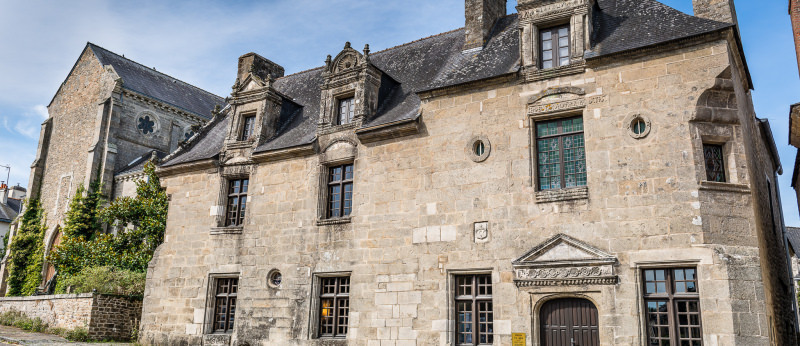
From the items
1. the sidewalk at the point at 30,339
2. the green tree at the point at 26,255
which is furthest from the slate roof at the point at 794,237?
the green tree at the point at 26,255

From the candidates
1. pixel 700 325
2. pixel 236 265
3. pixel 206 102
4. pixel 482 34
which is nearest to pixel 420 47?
pixel 482 34

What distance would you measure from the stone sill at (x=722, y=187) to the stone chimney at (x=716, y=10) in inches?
144

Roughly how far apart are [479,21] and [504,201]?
208 inches

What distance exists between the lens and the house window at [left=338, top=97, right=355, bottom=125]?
15047mm

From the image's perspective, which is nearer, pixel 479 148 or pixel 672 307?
pixel 672 307

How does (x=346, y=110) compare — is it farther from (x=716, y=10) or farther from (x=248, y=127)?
(x=716, y=10)

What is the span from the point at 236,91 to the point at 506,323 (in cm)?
1064

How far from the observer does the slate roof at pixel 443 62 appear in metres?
11.6

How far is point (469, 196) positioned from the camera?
12289 mm

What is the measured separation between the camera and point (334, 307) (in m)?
13.8

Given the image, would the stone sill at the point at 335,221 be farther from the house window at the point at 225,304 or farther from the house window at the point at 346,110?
the house window at the point at 225,304

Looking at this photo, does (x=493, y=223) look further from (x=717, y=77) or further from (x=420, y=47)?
(x=420, y=47)

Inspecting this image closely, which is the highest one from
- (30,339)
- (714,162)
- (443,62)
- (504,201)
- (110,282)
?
(443,62)

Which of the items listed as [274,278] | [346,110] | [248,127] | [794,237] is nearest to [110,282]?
[248,127]
